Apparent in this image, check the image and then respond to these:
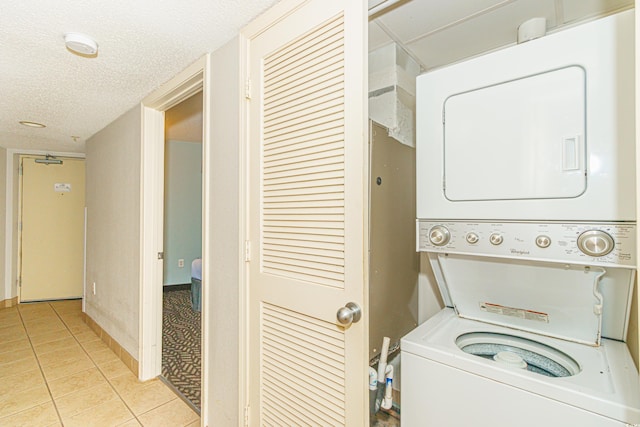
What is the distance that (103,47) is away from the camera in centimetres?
163

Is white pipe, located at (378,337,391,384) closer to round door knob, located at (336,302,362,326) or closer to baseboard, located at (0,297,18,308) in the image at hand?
round door knob, located at (336,302,362,326)

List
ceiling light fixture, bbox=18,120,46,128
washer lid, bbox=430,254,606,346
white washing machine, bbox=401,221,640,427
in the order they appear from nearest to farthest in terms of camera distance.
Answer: white washing machine, bbox=401,221,640,427
washer lid, bbox=430,254,606,346
ceiling light fixture, bbox=18,120,46,128

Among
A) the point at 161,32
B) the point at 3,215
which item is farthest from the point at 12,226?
the point at 161,32

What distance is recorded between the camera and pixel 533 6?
52.7 inches

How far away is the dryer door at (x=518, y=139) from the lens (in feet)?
3.35

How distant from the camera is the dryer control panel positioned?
3.10 feet

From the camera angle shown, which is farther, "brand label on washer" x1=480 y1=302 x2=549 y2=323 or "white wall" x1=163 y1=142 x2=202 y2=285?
"white wall" x1=163 y1=142 x2=202 y2=285

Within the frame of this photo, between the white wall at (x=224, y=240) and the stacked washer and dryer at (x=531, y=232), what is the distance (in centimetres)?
84

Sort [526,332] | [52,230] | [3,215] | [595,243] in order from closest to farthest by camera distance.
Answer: [595,243] < [526,332] < [3,215] < [52,230]

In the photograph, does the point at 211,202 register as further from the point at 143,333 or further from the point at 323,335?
the point at 143,333

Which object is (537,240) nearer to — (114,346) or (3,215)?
(114,346)


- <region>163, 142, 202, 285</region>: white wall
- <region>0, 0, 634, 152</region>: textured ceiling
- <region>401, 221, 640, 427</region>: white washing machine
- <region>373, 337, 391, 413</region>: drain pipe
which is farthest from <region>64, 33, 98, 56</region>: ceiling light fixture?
<region>163, 142, 202, 285</region>: white wall

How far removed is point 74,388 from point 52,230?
3.27 m

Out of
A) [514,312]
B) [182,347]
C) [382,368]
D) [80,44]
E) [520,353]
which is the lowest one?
[182,347]
